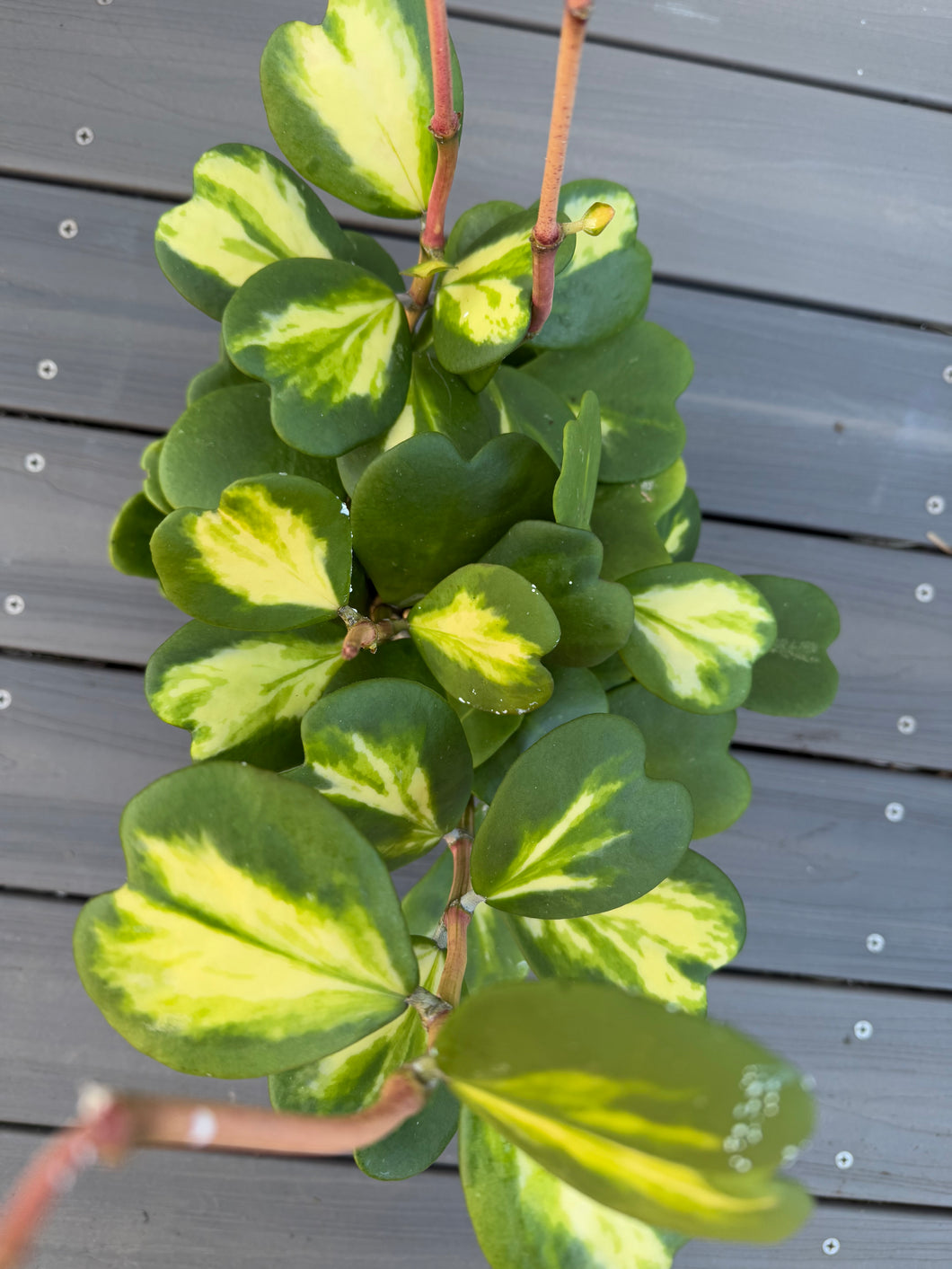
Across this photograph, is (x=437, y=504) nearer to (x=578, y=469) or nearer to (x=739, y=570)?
(x=578, y=469)

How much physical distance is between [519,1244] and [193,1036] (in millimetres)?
177

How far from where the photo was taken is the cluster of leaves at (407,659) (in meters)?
0.34

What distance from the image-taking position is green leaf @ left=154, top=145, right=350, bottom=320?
1.62 ft

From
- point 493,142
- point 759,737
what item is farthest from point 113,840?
point 493,142

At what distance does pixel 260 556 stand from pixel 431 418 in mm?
131

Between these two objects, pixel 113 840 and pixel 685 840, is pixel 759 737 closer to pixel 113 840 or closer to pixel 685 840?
pixel 685 840

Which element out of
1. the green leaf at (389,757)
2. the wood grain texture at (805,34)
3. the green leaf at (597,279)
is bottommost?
the green leaf at (389,757)

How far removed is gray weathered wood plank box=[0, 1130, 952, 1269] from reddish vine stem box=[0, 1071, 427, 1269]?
2.55 ft

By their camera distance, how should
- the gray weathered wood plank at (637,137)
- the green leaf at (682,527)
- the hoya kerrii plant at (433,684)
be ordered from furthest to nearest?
A: the gray weathered wood plank at (637,137), the green leaf at (682,527), the hoya kerrii plant at (433,684)

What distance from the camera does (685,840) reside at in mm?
417

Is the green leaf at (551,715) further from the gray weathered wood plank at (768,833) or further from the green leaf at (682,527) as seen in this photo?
the gray weathered wood plank at (768,833)

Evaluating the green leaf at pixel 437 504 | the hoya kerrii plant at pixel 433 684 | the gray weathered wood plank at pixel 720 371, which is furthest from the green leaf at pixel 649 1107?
the gray weathered wood plank at pixel 720 371

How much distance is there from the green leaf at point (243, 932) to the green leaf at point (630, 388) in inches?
13.2

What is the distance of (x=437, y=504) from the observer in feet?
1.47
